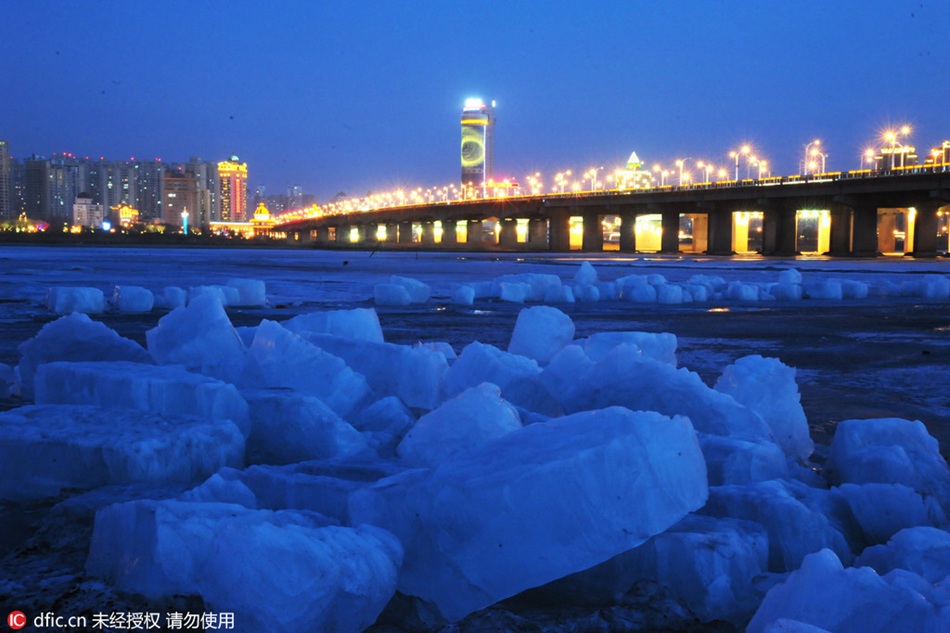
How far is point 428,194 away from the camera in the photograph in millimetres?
190500

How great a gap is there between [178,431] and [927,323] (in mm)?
14083

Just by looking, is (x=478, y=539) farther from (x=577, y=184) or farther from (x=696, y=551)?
(x=577, y=184)

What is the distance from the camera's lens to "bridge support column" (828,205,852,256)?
82688mm

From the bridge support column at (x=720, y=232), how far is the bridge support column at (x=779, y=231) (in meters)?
4.34

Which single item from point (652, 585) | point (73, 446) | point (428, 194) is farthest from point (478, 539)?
point (428, 194)

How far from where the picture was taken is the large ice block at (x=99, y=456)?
14.3 ft

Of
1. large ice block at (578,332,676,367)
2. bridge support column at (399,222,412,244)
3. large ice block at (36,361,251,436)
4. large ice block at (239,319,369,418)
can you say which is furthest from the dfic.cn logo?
bridge support column at (399,222,412,244)

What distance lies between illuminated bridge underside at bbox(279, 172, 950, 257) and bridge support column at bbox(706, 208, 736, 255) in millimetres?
103

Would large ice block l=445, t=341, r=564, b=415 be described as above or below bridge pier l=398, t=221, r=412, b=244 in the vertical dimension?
below

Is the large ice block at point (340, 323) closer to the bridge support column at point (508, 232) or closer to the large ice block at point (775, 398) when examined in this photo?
the large ice block at point (775, 398)

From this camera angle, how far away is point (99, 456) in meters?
4.36

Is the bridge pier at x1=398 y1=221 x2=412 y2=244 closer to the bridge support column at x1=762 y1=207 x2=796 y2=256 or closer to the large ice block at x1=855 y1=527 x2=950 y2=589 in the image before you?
the bridge support column at x1=762 y1=207 x2=796 y2=256

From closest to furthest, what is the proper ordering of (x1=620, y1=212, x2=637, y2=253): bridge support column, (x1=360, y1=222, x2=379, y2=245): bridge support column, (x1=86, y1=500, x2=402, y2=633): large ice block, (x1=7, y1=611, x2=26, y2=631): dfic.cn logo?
(x1=86, y1=500, x2=402, y2=633): large ice block < (x1=7, y1=611, x2=26, y2=631): dfic.cn logo < (x1=620, y1=212, x2=637, y2=253): bridge support column < (x1=360, y1=222, x2=379, y2=245): bridge support column

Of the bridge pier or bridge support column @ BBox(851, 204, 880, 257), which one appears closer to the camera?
bridge support column @ BBox(851, 204, 880, 257)
